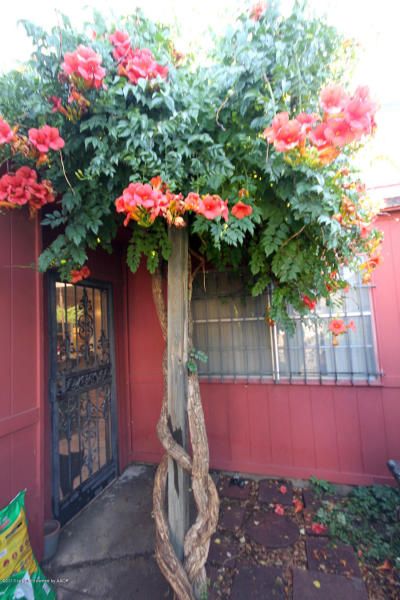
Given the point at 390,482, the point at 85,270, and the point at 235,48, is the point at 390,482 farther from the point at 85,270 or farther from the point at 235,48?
the point at 235,48

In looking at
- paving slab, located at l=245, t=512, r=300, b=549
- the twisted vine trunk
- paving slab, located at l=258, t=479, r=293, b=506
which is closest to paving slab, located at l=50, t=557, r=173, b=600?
the twisted vine trunk

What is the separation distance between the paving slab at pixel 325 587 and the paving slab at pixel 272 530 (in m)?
0.26

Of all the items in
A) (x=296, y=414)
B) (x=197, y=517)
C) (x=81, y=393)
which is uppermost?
(x=81, y=393)

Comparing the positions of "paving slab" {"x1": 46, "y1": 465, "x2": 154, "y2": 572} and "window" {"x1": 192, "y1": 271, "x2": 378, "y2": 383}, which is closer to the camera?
"paving slab" {"x1": 46, "y1": 465, "x2": 154, "y2": 572}

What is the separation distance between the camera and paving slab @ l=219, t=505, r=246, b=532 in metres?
2.24

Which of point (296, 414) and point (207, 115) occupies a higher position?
point (207, 115)

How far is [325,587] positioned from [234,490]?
1068 mm

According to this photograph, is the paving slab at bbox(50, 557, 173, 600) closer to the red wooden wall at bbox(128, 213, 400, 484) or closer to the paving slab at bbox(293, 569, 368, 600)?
the paving slab at bbox(293, 569, 368, 600)

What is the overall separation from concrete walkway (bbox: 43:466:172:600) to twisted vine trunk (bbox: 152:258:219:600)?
39 cm

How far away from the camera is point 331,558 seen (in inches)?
75.5

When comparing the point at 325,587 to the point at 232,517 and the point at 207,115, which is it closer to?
the point at 232,517

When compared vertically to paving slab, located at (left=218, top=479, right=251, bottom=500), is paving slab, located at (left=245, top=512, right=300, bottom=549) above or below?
below

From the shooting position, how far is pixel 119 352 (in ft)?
10.6

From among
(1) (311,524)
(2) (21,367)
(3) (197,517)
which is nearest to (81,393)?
(2) (21,367)
